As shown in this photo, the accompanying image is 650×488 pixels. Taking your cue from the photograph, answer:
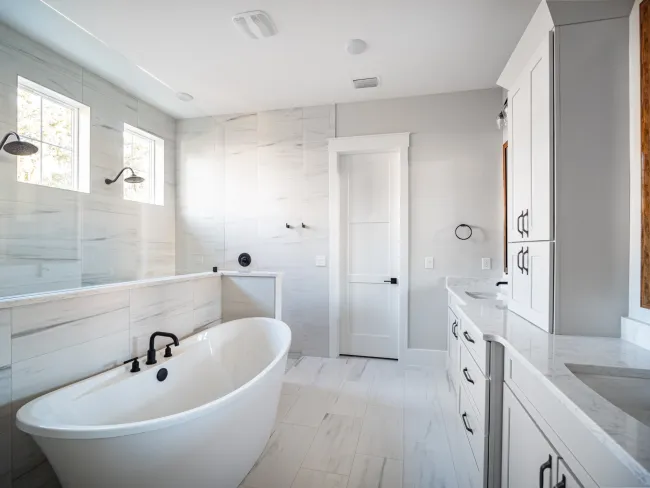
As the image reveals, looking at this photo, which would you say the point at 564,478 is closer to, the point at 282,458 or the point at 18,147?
the point at 282,458

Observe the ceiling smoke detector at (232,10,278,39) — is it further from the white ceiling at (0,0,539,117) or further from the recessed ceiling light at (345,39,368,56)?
the recessed ceiling light at (345,39,368,56)

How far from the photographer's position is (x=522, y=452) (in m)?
1.07

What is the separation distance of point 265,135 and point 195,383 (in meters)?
2.73

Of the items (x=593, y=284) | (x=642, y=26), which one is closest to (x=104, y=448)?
(x=593, y=284)

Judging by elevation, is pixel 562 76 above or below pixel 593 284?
above

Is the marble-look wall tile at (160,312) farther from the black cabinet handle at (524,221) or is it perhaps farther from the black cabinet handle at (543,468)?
the black cabinet handle at (524,221)

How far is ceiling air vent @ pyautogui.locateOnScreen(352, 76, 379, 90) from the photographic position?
2787 millimetres

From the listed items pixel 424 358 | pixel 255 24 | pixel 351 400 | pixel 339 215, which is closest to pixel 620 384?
pixel 351 400

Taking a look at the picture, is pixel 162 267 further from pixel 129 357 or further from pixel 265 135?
pixel 265 135

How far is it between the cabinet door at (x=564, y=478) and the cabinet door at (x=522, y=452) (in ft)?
0.10

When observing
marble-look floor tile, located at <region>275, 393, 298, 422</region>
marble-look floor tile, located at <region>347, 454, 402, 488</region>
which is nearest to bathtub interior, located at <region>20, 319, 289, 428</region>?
marble-look floor tile, located at <region>275, 393, 298, 422</region>

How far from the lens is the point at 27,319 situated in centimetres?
126

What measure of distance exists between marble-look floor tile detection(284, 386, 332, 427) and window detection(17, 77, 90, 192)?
2331 millimetres

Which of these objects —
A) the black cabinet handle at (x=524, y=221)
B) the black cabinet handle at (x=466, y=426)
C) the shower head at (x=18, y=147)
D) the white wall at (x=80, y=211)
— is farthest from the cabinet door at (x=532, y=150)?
the shower head at (x=18, y=147)
